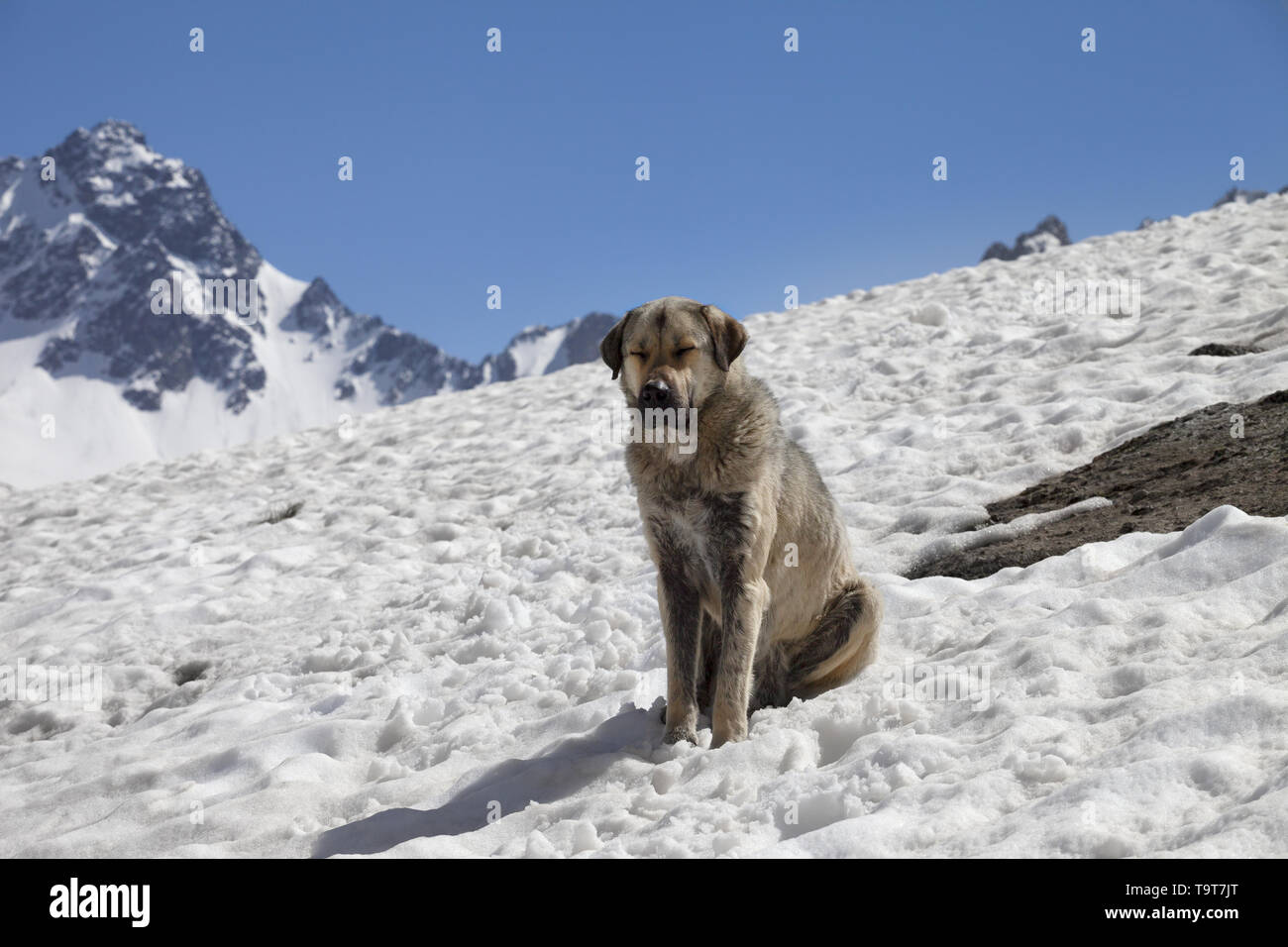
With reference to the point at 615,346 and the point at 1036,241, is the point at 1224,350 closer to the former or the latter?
the point at 615,346

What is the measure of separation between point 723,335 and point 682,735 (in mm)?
2123

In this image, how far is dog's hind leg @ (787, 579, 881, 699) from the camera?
17.7 ft

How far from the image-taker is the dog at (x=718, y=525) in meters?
4.78

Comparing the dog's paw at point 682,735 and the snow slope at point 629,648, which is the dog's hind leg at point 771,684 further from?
the dog's paw at point 682,735

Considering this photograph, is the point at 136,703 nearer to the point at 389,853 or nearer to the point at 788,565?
the point at 389,853

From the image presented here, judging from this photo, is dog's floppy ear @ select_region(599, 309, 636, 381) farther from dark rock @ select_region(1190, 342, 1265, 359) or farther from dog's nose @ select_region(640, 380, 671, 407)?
dark rock @ select_region(1190, 342, 1265, 359)

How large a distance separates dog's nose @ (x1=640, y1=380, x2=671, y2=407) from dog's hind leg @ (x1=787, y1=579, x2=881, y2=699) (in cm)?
174

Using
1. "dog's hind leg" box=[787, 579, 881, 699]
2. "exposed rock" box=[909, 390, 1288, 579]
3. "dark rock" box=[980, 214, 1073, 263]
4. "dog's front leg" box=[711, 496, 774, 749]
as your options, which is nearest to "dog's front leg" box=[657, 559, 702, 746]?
"dog's front leg" box=[711, 496, 774, 749]

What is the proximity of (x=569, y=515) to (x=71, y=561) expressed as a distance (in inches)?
258

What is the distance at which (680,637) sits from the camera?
5.07m

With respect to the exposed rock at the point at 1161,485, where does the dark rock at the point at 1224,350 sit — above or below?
above

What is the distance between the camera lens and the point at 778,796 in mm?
A: 3963

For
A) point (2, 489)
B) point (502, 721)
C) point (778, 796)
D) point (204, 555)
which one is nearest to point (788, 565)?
point (778, 796)

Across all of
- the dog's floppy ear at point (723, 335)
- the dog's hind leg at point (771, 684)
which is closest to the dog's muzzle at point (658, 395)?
the dog's floppy ear at point (723, 335)
